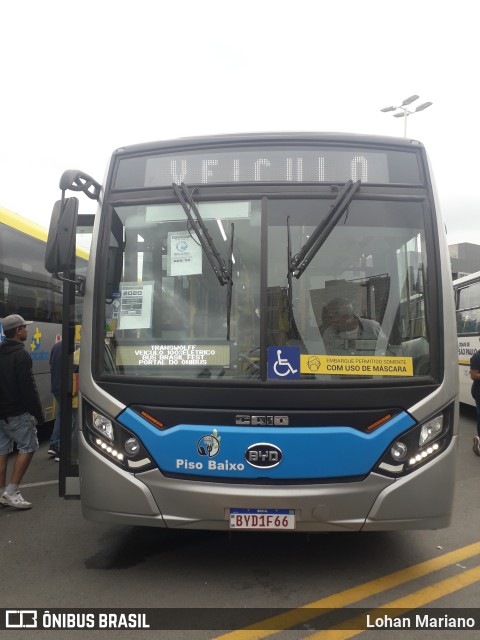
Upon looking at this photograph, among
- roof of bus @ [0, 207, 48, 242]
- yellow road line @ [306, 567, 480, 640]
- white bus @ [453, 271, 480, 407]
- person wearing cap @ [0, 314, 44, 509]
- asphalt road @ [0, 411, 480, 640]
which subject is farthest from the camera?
white bus @ [453, 271, 480, 407]

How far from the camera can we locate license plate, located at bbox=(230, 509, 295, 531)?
138 inches

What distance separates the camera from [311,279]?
148 inches

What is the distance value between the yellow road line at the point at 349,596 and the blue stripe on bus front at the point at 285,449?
0.76 meters

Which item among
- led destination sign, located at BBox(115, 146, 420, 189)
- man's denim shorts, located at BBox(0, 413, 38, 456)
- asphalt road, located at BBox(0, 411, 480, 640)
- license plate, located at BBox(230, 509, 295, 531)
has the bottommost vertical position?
asphalt road, located at BBox(0, 411, 480, 640)

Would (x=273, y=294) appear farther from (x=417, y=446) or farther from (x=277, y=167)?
(x=417, y=446)

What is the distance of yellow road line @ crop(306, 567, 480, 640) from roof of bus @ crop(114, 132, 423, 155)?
120 inches

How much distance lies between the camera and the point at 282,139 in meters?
4.11

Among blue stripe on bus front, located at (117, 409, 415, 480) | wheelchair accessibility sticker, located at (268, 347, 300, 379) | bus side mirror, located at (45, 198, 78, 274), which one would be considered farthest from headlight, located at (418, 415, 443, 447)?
bus side mirror, located at (45, 198, 78, 274)

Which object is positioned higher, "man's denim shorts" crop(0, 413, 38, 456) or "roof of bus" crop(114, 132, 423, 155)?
"roof of bus" crop(114, 132, 423, 155)

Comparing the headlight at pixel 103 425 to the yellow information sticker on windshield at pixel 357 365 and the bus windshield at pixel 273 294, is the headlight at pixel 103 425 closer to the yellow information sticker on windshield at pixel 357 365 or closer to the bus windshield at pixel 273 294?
the bus windshield at pixel 273 294

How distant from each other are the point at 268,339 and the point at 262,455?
0.74 m

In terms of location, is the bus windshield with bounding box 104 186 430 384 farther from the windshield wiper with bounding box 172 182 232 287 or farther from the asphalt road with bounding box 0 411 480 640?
the asphalt road with bounding box 0 411 480 640

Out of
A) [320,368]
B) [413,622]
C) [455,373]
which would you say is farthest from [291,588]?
[455,373]

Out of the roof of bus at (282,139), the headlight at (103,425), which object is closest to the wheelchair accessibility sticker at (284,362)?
the headlight at (103,425)
